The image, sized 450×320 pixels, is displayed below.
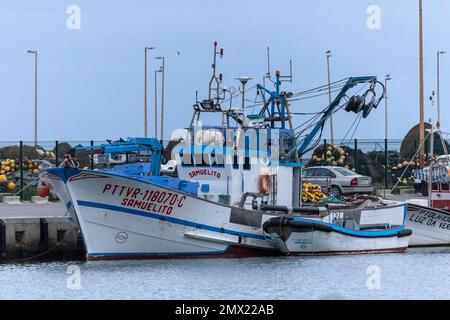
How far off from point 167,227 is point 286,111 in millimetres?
5463

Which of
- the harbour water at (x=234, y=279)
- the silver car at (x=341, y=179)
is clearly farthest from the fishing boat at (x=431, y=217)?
the silver car at (x=341, y=179)

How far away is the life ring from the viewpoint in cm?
3331

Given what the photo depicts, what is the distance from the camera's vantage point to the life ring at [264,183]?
33312 mm

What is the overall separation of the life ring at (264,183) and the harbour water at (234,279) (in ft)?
5.77

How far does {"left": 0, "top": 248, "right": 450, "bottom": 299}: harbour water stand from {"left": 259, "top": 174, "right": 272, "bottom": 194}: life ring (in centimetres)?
176

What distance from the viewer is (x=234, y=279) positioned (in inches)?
1152

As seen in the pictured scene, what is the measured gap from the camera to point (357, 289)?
28391 millimetres

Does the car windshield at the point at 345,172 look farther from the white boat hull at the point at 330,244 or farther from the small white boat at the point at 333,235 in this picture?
the white boat hull at the point at 330,244

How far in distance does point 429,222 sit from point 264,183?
5.80 metres

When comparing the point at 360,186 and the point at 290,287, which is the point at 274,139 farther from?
the point at 360,186

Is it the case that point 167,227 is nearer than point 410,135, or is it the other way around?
point 167,227

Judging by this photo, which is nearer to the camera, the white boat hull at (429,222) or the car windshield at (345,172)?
the white boat hull at (429,222)

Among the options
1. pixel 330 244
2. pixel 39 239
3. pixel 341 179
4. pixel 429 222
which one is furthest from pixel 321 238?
pixel 341 179
